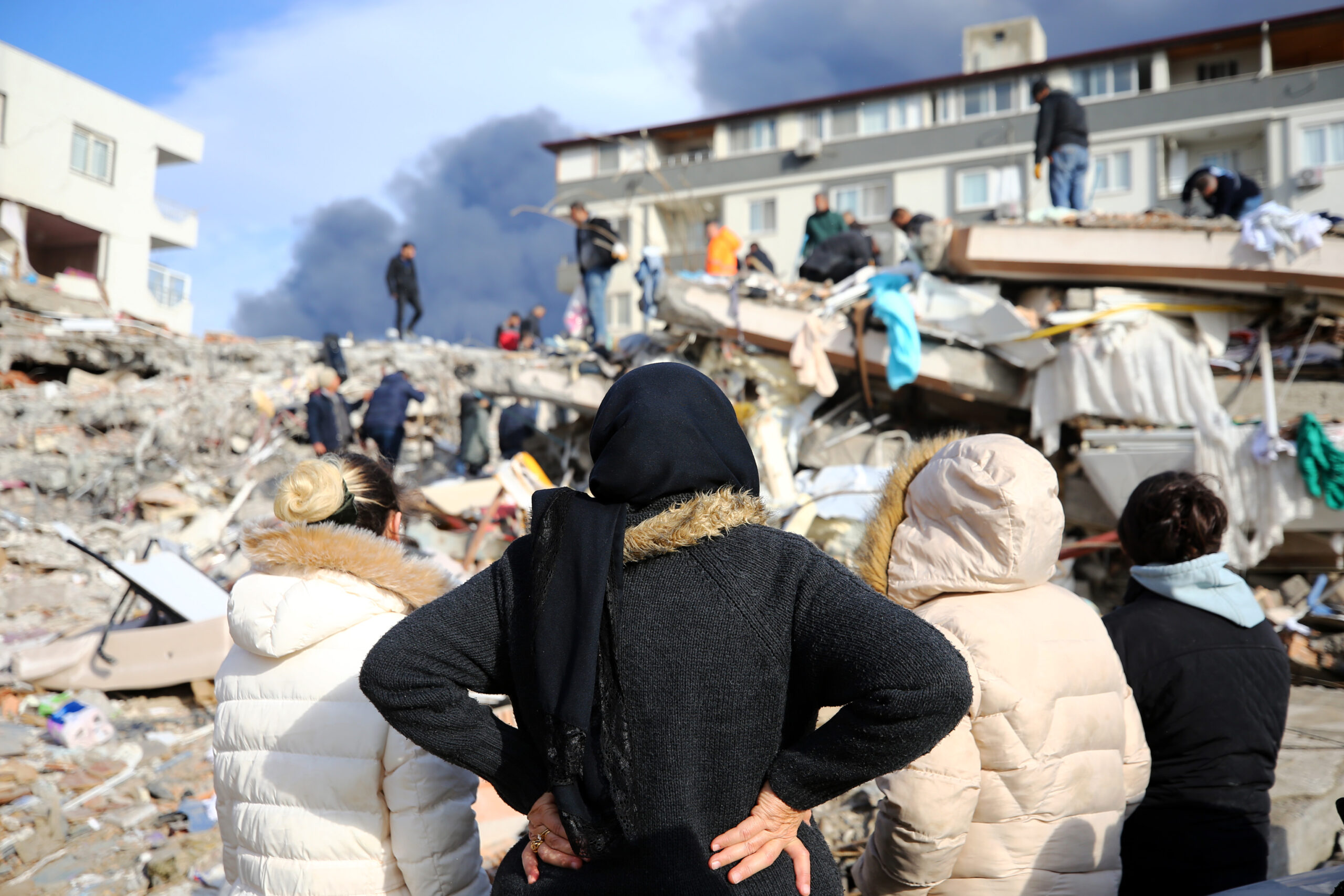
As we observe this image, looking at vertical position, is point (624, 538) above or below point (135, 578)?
above

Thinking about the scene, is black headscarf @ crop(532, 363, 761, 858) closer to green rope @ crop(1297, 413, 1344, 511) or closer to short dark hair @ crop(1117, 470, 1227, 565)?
short dark hair @ crop(1117, 470, 1227, 565)

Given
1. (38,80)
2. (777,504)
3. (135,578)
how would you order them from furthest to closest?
(38,80)
(777,504)
(135,578)

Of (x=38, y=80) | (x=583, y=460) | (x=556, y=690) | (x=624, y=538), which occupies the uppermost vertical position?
(x=38, y=80)

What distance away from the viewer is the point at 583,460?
426 inches

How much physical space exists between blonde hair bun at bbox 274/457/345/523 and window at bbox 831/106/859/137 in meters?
31.9

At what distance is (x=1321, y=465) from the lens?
6230mm

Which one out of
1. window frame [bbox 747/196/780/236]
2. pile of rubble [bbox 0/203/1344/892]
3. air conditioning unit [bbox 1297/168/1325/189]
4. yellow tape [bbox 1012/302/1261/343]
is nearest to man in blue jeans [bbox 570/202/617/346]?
pile of rubble [bbox 0/203/1344/892]

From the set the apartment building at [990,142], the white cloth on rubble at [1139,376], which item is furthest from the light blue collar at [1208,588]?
the apartment building at [990,142]

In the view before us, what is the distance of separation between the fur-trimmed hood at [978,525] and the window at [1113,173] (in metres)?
29.4

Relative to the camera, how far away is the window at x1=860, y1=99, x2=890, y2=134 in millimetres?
30672

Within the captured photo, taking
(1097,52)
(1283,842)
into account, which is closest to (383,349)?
(1283,842)

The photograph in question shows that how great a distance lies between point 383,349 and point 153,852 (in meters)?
14.6

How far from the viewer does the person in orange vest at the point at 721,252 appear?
36.0 feet

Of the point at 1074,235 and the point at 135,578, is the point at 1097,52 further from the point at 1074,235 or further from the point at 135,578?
the point at 135,578
